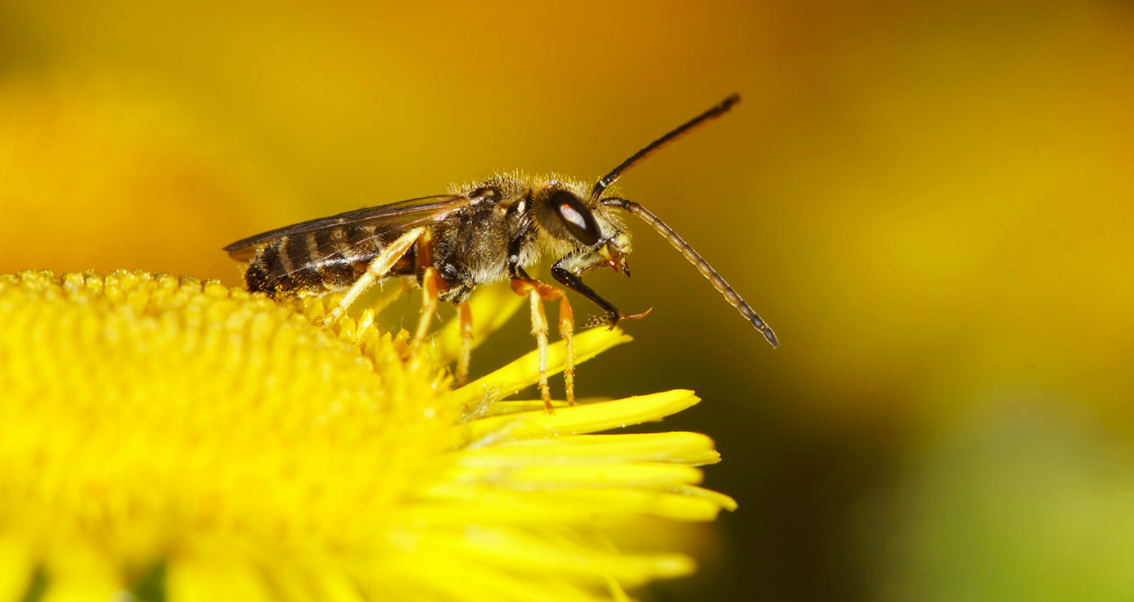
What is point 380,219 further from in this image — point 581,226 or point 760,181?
point 760,181

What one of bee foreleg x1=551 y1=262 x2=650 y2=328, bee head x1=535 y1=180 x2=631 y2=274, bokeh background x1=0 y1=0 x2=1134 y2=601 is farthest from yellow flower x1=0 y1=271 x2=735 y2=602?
bokeh background x1=0 y1=0 x2=1134 y2=601

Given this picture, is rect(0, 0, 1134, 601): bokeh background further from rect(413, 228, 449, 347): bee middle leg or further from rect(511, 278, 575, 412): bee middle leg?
rect(413, 228, 449, 347): bee middle leg

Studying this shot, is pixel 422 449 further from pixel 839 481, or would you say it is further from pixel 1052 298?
pixel 1052 298

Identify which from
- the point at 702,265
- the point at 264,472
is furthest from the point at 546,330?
the point at 264,472

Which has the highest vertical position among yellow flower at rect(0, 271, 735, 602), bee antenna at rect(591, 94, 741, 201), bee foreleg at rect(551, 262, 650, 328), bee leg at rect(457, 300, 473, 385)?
bee antenna at rect(591, 94, 741, 201)

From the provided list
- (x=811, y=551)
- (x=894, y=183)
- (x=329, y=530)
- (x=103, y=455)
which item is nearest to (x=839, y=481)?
(x=811, y=551)
